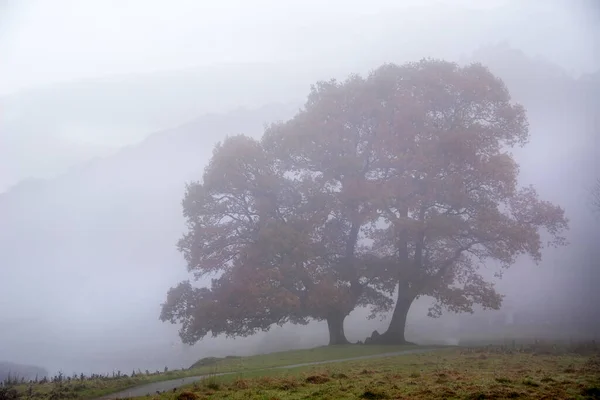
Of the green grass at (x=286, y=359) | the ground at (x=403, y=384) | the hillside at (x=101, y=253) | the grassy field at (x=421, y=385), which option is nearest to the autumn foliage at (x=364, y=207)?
the green grass at (x=286, y=359)

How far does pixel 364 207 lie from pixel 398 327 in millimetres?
8554

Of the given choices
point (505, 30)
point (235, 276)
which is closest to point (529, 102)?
point (235, 276)

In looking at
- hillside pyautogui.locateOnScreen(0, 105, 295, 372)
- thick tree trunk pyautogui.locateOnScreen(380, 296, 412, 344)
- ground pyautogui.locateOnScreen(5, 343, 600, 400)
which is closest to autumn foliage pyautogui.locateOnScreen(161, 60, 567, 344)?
thick tree trunk pyautogui.locateOnScreen(380, 296, 412, 344)

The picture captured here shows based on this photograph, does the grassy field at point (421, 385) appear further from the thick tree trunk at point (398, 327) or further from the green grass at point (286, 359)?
the thick tree trunk at point (398, 327)

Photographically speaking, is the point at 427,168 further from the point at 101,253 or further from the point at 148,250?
the point at 101,253

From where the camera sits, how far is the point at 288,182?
112 ft

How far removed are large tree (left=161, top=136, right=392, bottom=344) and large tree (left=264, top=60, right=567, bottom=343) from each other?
143 centimetres

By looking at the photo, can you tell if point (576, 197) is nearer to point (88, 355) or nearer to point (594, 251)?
point (594, 251)

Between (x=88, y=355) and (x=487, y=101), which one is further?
(x=88, y=355)

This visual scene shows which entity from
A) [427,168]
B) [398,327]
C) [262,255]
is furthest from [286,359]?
[427,168]

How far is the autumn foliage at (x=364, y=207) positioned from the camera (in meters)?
29.9

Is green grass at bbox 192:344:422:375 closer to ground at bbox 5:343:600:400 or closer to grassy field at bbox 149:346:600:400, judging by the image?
ground at bbox 5:343:600:400

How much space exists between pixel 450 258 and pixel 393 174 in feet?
22.9

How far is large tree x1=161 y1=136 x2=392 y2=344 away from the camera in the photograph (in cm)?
2956
